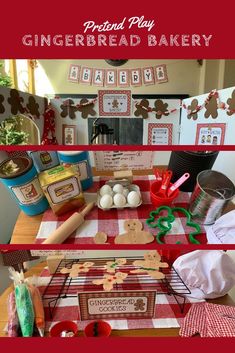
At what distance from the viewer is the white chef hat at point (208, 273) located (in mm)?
625

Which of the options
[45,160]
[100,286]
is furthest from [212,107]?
[100,286]

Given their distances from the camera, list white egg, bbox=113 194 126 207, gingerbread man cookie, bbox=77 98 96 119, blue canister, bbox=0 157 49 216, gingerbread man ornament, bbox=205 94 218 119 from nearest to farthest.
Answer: blue canister, bbox=0 157 49 216, white egg, bbox=113 194 126 207, gingerbread man ornament, bbox=205 94 218 119, gingerbread man cookie, bbox=77 98 96 119

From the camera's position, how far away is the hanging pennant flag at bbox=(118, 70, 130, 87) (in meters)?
0.66

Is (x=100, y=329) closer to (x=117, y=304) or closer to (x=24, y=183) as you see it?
(x=117, y=304)

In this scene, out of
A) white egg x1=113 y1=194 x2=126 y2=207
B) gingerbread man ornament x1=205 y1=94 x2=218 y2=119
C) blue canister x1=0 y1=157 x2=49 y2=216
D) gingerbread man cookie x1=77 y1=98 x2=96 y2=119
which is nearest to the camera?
blue canister x1=0 y1=157 x2=49 y2=216

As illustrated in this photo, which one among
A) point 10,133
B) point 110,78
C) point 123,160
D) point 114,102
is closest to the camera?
point 123,160

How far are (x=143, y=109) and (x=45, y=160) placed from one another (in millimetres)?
433

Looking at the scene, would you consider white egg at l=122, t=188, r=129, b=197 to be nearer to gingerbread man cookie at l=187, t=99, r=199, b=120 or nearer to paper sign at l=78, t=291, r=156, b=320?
paper sign at l=78, t=291, r=156, b=320

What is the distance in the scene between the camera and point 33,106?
732mm

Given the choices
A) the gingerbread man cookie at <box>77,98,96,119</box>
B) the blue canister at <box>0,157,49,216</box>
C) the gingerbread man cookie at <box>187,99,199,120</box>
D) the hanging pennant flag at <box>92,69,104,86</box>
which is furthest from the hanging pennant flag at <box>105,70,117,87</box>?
the blue canister at <box>0,157,49,216</box>

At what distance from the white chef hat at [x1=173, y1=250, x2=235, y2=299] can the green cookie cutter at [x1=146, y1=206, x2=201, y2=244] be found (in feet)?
0.51

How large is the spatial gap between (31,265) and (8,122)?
45cm

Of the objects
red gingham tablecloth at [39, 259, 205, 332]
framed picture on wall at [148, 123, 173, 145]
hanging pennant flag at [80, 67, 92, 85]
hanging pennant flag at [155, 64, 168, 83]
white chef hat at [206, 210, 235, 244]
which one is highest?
hanging pennant flag at [155, 64, 168, 83]

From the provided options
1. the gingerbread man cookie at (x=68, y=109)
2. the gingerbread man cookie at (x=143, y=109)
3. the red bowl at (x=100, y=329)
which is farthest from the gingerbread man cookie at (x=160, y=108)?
the red bowl at (x=100, y=329)
